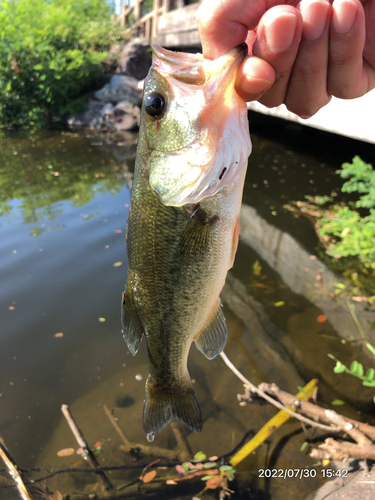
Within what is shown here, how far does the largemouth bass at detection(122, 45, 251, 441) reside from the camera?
1245mm

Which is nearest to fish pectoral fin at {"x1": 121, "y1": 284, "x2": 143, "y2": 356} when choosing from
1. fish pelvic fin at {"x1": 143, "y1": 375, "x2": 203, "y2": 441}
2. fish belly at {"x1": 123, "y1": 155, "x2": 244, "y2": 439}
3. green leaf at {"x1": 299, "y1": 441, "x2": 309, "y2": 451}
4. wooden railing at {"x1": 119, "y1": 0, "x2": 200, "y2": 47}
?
fish belly at {"x1": 123, "y1": 155, "x2": 244, "y2": 439}

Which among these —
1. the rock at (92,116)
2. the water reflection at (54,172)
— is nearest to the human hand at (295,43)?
the water reflection at (54,172)

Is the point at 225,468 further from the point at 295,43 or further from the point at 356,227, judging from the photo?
the point at 356,227

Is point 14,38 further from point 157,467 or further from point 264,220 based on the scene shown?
point 157,467

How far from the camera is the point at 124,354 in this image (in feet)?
12.1

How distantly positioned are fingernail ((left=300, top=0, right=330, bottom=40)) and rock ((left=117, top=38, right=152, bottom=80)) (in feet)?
49.3

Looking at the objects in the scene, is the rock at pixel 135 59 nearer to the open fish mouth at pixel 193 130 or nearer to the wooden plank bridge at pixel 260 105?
the wooden plank bridge at pixel 260 105

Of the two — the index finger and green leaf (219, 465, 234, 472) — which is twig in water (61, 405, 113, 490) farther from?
the index finger

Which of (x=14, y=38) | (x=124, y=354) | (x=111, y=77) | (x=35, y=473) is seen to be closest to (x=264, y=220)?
(x=124, y=354)

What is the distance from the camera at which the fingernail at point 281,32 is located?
113cm

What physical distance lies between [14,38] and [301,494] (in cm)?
1634

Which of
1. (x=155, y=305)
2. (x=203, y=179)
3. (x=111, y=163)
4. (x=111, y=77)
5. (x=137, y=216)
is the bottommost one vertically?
(x=111, y=163)

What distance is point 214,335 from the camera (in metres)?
1.60

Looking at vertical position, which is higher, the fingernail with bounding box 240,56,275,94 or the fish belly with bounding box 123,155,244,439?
the fingernail with bounding box 240,56,275,94
